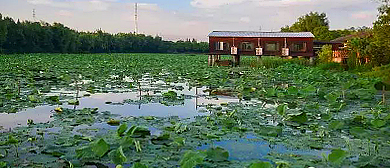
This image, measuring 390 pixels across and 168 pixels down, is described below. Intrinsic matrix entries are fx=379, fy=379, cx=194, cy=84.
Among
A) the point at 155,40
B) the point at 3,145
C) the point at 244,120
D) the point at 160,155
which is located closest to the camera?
the point at 160,155

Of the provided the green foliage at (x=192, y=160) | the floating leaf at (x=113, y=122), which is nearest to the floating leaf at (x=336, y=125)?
the green foliage at (x=192, y=160)

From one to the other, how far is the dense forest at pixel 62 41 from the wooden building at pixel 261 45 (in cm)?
2010

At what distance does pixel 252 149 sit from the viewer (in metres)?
4.49

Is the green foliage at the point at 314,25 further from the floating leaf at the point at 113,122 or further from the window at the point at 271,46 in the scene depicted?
the floating leaf at the point at 113,122

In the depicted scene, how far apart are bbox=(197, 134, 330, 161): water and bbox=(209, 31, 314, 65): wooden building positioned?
899 inches

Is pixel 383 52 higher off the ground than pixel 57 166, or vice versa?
pixel 383 52

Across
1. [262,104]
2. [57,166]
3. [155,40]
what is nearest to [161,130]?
[57,166]

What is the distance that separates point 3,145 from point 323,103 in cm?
645

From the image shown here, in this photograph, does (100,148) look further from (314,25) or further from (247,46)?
(314,25)

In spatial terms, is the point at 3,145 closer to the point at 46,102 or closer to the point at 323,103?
the point at 46,102

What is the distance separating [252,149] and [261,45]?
78.8 ft

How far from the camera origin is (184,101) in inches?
344

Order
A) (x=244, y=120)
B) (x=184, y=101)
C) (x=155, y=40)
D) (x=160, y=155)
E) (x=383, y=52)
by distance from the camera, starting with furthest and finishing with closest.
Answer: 1. (x=155, y=40)
2. (x=383, y=52)
3. (x=184, y=101)
4. (x=244, y=120)
5. (x=160, y=155)

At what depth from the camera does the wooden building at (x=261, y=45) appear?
90.1ft
